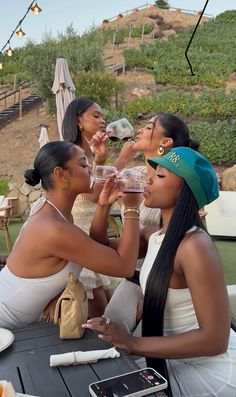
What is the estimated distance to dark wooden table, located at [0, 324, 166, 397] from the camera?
52.7 inches

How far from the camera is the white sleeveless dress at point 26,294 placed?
1931 mm

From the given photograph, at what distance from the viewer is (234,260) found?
625 centimetres

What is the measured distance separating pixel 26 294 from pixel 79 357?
559 mm

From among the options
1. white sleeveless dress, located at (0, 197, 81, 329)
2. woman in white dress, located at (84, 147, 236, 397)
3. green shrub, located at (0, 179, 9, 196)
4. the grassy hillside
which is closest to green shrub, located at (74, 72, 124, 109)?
green shrub, located at (0, 179, 9, 196)

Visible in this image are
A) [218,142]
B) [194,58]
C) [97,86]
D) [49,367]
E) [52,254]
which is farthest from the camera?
[194,58]

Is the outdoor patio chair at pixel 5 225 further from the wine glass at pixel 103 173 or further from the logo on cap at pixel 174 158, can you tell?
the logo on cap at pixel 174 158

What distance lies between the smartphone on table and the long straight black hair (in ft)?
1.07

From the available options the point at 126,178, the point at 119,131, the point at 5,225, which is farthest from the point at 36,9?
the point at 126,178

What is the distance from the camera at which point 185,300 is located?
5.56 ft

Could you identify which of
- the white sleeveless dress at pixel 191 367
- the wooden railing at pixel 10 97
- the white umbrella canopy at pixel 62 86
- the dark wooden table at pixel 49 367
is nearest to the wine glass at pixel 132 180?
the white sleeveless dress at pixel 191 367

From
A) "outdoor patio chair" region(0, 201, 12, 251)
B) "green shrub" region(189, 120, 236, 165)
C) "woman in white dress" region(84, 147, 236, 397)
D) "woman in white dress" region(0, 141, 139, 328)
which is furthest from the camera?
"green shrub" region(189, 120, 236, 165)

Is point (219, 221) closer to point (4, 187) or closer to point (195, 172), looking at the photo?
point (195, 172)

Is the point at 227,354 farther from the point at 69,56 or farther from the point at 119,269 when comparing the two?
the point at 69,56

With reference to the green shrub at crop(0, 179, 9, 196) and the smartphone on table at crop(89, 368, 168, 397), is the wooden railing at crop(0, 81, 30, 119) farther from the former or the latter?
the smartphone on table at crop(89, 368, 168, 397)
